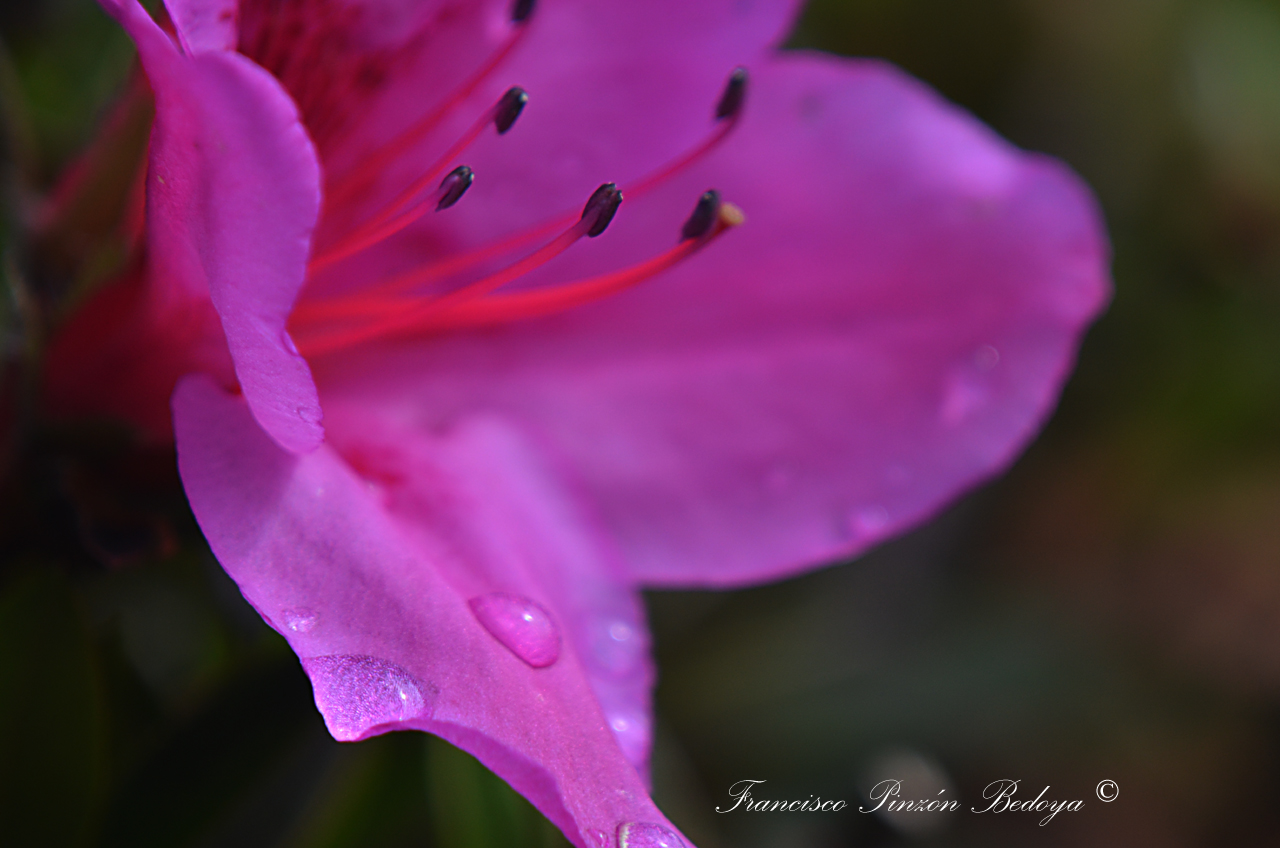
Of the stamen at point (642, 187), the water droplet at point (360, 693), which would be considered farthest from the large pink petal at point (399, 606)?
the stamen at point (642, 187)

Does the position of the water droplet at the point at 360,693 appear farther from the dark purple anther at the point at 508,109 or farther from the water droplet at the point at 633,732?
the dark purple anther at the point at 508,109

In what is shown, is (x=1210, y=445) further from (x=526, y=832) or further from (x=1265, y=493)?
(x=526, y=832)

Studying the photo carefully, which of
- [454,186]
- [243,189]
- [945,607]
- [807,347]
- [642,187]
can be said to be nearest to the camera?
[243,189]

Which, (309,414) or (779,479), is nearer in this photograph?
(309,414)

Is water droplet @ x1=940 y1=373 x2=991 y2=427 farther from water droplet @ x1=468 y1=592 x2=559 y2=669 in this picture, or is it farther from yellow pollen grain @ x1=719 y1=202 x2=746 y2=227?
water droplet @ x1=468 y1=592 x2=559 y2=669

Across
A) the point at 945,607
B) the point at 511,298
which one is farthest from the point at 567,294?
the point at 945,607

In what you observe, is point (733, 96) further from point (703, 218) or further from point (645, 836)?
point (645, 836)

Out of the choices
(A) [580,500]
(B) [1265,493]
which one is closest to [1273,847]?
(B) [1265,493]
